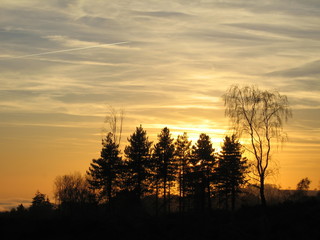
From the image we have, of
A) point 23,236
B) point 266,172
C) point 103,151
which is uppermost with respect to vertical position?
point 103,151

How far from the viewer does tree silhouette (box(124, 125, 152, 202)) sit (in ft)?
185

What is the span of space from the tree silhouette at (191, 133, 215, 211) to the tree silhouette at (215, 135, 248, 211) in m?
1.42

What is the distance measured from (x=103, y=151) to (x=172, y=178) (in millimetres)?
11131

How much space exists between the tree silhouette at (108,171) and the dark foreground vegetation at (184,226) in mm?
25515

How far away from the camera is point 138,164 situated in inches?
2219

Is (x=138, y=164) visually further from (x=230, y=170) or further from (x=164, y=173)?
(x=230, y=170)

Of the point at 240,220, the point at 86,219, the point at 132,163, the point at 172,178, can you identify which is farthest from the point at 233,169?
the point at 86,219

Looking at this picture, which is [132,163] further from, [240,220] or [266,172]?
[240,220]

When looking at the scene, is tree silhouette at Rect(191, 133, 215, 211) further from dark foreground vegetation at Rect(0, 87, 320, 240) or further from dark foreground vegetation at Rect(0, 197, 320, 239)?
dark foreground vegetation at Rect(0, 197, 320, 239)

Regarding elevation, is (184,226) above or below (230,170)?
below

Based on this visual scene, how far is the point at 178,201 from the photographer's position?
2638 inches

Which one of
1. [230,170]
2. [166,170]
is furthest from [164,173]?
[230,170]

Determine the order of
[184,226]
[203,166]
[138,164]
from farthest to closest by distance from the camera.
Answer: [203,166] → [138,164] → [184,226]

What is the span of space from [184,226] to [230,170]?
31.0 metres
